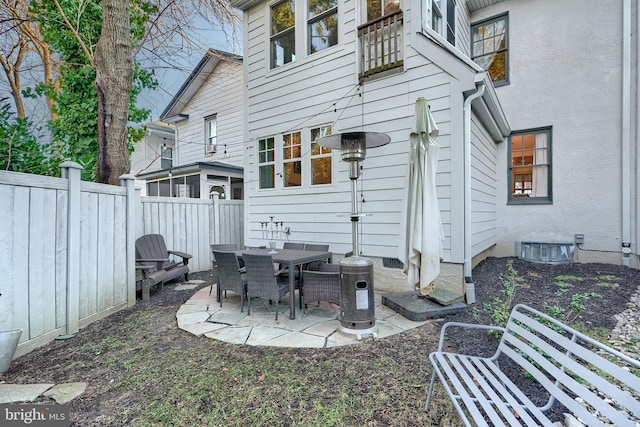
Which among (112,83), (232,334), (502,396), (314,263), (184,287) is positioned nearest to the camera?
(502,396)

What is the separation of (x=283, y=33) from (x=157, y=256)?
18.0 feet

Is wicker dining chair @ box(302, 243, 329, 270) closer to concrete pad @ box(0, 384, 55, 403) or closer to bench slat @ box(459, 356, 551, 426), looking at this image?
bench slat @ box(459, 356, 551, 426)

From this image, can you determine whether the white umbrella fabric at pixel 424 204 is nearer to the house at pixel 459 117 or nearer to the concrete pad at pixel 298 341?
the house at pixel 459 117

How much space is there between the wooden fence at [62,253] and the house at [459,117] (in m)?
3.20

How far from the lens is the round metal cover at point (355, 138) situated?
342 cm

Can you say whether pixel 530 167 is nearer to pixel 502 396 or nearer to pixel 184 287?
pixel 502 396

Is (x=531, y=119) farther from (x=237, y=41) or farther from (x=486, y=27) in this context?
(x=237, y=41)

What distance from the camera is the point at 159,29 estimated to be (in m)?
7.34

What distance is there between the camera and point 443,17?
5.90m

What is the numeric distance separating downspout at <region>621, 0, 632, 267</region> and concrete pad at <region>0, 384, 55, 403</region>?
895 cm

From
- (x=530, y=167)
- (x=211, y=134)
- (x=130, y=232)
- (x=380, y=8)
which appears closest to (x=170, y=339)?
(x=130, y=232)

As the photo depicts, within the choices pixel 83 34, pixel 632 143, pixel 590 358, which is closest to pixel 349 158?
pixel 590 358

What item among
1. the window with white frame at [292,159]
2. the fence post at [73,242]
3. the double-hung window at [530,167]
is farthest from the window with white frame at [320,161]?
the double-hung window at [530,167]
